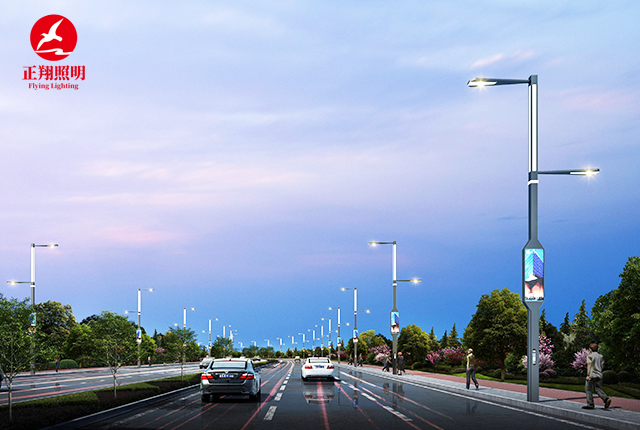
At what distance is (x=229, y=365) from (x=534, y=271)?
35.8 feet

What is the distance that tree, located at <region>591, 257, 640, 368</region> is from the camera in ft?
110

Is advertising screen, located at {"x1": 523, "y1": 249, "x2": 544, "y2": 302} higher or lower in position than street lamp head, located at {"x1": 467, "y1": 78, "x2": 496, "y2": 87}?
lower

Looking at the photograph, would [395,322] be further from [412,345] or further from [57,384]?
[412,345]

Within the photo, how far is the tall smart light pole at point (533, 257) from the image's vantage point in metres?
20.7

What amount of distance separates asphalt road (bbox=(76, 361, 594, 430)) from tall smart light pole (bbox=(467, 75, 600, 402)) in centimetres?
169

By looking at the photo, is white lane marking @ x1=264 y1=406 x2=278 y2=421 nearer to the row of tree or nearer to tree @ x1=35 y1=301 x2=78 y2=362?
the row of tree

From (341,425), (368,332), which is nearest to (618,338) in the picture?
(341,425)

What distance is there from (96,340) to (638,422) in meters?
17.6

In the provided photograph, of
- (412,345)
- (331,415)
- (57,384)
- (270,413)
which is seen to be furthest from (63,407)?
(412,345)

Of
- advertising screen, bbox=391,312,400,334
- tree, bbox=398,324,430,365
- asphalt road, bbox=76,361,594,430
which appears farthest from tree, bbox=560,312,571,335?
asphalt road, bbox=76,361,594,430

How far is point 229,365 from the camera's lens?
2261cm

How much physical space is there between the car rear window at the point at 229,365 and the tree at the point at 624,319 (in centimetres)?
2093

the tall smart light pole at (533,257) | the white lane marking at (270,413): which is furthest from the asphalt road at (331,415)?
the tall smart light pole at (533,257)

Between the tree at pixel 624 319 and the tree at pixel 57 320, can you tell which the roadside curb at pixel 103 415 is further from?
the tree at pixel 57 320
